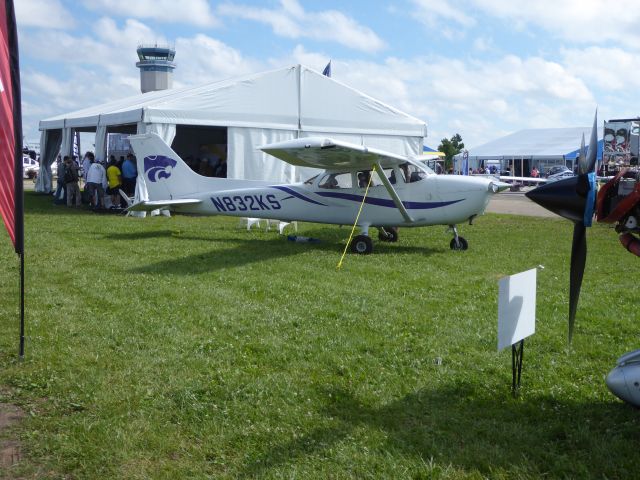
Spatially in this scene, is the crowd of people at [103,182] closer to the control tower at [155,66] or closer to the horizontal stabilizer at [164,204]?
the horizontal stabilizer at [164,204]

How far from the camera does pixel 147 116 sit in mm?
17703

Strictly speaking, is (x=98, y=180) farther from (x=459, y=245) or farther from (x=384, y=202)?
(x=459, y=245)

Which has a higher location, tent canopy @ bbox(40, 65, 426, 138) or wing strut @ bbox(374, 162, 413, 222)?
tent canopy @ bbox(40, 65, 426, 138)

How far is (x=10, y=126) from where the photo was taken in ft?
15.9

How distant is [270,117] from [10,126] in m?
14.9

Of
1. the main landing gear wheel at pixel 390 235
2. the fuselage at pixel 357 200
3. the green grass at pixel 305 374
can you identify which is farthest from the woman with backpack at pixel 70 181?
the main landing gear wheel at pixel 390 235

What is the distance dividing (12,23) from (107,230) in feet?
33.0

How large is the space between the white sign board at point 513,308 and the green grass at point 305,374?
501 millimetres

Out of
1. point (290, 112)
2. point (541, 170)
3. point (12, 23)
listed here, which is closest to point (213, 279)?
point (12, 23)

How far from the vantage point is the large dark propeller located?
13.2 ft

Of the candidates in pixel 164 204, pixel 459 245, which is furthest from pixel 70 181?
pixel 459 245

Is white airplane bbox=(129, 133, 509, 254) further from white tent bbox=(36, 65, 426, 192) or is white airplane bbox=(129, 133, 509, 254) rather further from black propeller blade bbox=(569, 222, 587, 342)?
black propeller blade bbox=(569, 222, 587, 342)

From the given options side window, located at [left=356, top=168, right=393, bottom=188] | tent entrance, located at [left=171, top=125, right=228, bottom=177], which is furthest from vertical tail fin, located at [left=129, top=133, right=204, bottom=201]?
tent entrance, located at [left=171, top=125, right=228, bottom=177]

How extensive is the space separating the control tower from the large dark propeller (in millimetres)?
60027
